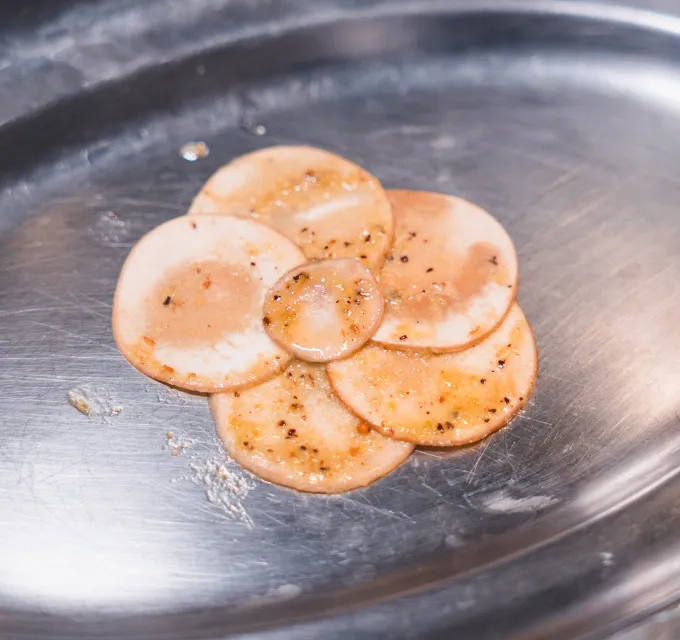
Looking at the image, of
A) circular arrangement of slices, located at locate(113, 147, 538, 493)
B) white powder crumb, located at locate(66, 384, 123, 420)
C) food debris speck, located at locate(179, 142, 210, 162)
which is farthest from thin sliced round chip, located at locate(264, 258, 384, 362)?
food debris speck, located at locate(179, 142, 210, 162)

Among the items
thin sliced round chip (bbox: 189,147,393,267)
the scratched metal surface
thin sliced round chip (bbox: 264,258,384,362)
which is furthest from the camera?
thin sliced round chip (bbox: 189,147,393,267)

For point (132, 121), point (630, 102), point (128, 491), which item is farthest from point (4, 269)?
point (630, 102)

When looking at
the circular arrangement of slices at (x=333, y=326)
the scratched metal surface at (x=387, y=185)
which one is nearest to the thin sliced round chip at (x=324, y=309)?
the circular arrangement of slices at (x=333, y=326)

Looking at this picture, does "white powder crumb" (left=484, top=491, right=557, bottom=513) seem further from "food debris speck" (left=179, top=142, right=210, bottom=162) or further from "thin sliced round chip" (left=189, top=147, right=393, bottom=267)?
"food debris speck" (left=179, top=142, right=210, bottom=162)

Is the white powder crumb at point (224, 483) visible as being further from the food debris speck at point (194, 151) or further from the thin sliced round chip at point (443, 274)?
the food debris speck at point (194, 151)

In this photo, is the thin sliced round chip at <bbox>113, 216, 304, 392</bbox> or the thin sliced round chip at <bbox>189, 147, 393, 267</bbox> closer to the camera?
the thin sliced round chip at <bbox>113, 216, 304, 392</bbox>

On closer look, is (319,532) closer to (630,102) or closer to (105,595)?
(105,595)
